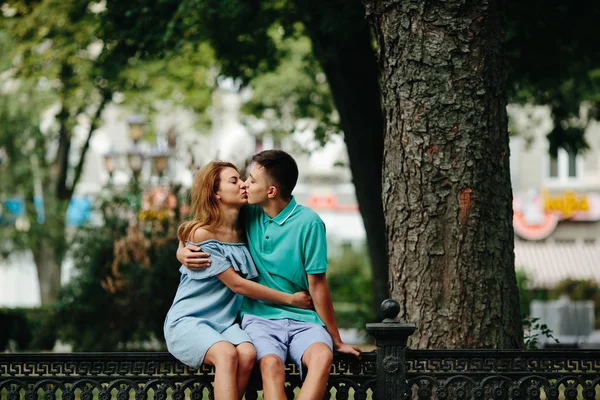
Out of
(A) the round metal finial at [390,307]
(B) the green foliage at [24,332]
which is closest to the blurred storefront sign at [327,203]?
(B) the green foliage at [24,332]

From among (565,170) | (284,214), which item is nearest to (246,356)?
(284,214)

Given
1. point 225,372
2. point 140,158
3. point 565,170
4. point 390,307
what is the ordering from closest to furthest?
point 225,372 < point 390,307 < point 140,158 < point 565,170

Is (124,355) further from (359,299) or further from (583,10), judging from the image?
(359,299)

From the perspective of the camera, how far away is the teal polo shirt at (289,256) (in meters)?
4.75

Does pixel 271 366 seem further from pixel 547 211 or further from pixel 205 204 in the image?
pixel 547 211

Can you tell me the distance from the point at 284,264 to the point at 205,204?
54 centimetres

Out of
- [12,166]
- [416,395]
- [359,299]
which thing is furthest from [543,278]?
[416,395]

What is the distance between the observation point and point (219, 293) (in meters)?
4.79

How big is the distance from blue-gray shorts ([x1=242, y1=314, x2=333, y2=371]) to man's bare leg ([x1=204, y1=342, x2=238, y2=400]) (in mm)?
160

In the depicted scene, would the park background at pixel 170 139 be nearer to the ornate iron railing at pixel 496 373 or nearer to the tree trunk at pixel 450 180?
the tree trunk at pixel 450 180

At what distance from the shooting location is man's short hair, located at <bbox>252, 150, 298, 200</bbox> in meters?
4.85

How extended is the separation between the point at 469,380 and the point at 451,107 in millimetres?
1571

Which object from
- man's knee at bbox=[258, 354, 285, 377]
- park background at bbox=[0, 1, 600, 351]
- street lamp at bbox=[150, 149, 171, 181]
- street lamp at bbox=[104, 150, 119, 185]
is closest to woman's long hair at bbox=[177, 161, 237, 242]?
man's knee at bbox=[258, 354, 285, 377]

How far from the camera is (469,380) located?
475 centimetres
